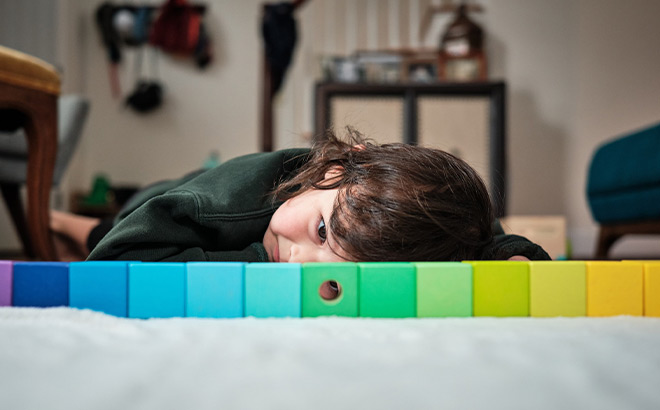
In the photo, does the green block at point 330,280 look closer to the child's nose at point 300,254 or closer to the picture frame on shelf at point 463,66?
the child's nose at point 300,254

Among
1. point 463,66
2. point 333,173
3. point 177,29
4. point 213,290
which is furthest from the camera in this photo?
point 177,29

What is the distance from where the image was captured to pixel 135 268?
527 millimetres

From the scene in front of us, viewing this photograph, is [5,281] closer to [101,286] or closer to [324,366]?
[101,286]

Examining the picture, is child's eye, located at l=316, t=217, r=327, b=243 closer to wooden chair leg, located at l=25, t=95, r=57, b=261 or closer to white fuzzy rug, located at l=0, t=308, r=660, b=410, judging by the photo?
white fuzzy rug, located at l=0, t=308, r=660, b=410

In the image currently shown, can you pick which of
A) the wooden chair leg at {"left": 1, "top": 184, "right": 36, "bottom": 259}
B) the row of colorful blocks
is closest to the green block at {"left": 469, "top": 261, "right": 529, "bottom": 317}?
the row of colorful blocks

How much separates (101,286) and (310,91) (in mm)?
3298

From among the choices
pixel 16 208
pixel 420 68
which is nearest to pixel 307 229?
pixel 16 208

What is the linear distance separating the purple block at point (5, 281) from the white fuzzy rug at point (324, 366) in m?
0.14

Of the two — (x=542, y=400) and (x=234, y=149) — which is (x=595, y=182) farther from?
(x=234, y=149)

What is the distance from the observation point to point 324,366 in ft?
1.07

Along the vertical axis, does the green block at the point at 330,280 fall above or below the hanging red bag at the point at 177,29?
below

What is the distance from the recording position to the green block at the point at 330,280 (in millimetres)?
522

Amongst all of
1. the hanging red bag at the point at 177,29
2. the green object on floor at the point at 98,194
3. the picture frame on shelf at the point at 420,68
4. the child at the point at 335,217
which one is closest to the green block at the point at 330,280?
the child at the point at 335,217

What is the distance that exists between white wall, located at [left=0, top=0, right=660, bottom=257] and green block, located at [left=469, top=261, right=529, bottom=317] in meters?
2.94
